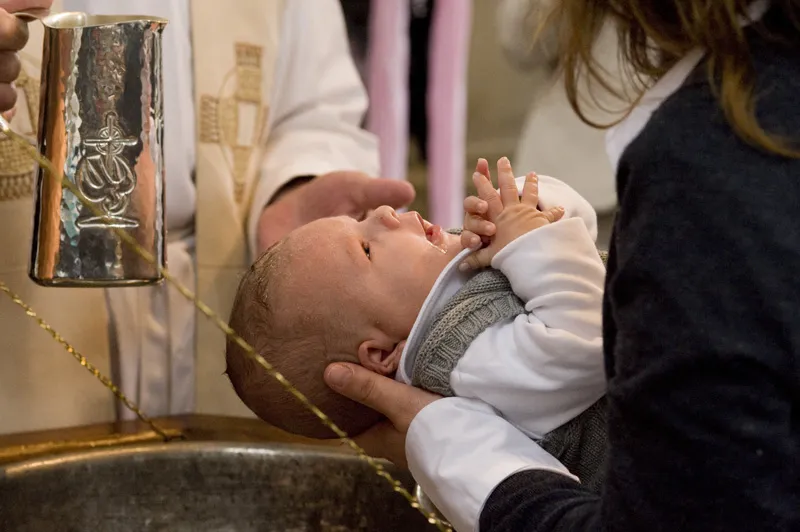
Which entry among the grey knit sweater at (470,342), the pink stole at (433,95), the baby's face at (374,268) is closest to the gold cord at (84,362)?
the baby's face at (374,268)

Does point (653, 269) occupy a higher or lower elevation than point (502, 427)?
higher

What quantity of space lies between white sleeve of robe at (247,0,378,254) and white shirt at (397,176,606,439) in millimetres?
667

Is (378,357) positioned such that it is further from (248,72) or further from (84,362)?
(248,72)

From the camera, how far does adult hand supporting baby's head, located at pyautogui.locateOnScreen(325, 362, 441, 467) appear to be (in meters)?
0.81

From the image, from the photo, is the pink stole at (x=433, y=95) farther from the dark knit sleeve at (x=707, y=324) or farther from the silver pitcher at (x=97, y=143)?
the dark knit sleeve at (x=707, y=324)

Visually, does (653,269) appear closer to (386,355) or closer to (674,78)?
(674,78)

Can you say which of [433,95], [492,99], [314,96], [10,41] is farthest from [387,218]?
[492,99]

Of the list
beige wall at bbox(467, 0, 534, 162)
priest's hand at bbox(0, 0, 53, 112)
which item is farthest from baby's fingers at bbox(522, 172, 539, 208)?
beige wall at bbox(467, 0, 534, 162)

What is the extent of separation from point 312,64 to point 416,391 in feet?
2.59

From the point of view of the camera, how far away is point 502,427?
751 mm

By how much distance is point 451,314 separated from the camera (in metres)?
0.82

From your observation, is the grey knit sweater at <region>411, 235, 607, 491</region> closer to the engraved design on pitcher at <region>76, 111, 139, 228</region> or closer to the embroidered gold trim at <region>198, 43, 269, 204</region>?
the engraved design on pitcher at <region>76, 111, 139, 228</region>

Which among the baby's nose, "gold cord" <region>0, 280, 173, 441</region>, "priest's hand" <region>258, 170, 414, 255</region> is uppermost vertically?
the baby's nose

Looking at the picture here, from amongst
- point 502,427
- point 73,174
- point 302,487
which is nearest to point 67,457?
point 302,487
